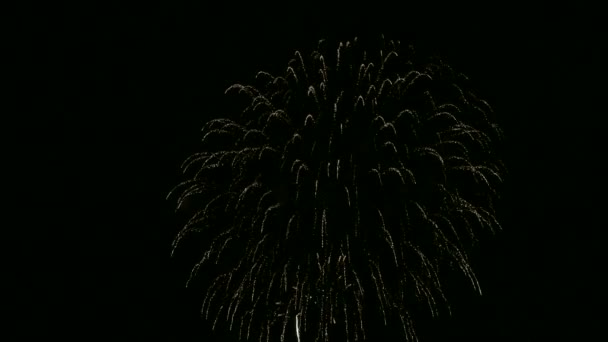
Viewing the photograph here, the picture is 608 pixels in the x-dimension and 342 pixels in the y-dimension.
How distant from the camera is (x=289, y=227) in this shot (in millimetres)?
18328

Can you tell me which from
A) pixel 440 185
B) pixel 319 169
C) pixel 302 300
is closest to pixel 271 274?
pixel 302 300

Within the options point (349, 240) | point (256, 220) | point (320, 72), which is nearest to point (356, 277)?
point (349, 240)

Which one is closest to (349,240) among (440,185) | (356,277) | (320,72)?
(356,277)

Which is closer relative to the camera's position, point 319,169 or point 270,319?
point 319,169

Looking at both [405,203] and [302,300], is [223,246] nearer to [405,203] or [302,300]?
[302,300]

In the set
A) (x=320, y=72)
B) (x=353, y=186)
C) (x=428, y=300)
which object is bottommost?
(x=428, y=300)

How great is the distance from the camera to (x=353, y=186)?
17.9 m

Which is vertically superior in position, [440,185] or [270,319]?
Answer: [440,185]

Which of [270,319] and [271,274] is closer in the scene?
[271,274]

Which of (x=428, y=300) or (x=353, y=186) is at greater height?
Answer: (x=353, y=186)

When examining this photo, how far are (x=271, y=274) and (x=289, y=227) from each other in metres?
0.97

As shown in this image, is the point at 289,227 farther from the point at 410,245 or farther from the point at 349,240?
the point at 410,245

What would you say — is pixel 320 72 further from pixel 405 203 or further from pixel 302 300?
pixel 302 300

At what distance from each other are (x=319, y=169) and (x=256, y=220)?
5.22 feet
